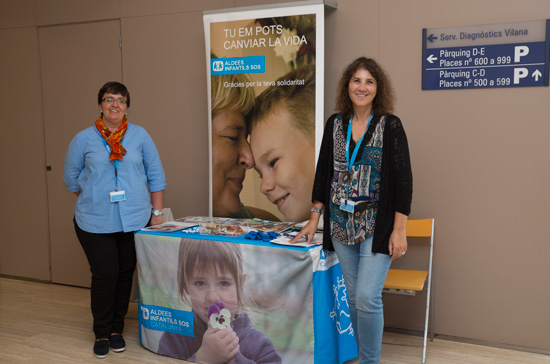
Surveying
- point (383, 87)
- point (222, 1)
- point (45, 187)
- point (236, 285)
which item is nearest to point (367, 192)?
point (383, 87)

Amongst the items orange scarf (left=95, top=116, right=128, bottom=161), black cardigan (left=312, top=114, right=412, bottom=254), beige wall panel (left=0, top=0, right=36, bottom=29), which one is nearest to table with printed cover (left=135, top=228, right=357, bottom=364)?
black cardigan (left=312, top=114, right=412, bottom=254)

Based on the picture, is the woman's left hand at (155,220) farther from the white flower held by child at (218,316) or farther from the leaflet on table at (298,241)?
the leaflet on table at (298,241)

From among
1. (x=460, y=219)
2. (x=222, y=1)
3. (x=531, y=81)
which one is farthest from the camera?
A: (x=222, y=1)

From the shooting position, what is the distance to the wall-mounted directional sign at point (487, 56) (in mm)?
3213

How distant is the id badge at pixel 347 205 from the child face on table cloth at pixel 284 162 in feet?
3.35

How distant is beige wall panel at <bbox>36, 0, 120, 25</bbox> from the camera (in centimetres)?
460

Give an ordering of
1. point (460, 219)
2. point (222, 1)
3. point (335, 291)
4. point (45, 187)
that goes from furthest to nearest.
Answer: point (45, 187), point (222, 1), point (460, 219), point (335, 291)

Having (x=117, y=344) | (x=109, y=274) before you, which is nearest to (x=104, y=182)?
(x=109, y=274)

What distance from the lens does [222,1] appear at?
4.13 metres

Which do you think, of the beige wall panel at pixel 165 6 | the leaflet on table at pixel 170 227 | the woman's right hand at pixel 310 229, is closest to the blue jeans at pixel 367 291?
the woman's right hand at pixel 310 229

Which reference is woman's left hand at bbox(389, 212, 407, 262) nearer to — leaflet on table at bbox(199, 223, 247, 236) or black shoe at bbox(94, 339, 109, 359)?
leaflet on table at bbox(199, 223, 247, 236)

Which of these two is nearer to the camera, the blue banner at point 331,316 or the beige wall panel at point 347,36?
the blue banner at point 331,316

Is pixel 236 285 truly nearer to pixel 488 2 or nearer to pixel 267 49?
pixel 267 49

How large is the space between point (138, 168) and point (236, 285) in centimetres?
103
